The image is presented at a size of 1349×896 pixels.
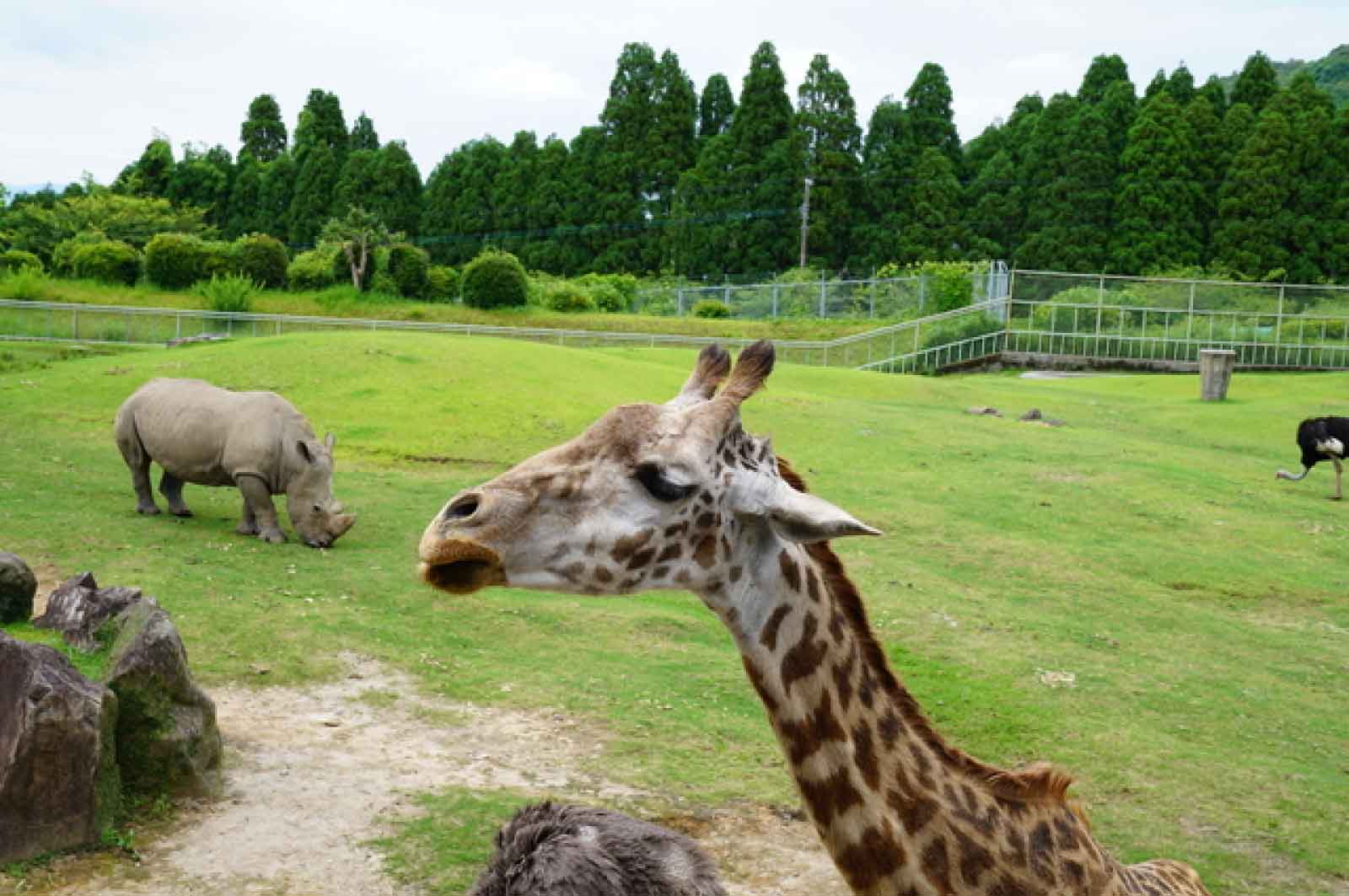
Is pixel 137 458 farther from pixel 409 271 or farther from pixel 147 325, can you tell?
pixel 409 271

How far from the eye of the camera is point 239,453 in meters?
13.6

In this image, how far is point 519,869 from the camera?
374 cm

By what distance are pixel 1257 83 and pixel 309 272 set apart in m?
42.4

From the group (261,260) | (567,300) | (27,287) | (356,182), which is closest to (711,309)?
(567,300)

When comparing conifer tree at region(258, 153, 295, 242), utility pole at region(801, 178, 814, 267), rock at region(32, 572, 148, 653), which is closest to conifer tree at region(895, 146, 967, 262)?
utility pole at region(801, 178, 814, 267)

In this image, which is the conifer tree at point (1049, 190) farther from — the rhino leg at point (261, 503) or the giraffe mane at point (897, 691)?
the giraffe mane at point (897, 691)

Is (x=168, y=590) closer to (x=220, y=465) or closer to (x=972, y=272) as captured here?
(x=220, y=465)

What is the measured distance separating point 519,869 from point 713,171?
5501cm

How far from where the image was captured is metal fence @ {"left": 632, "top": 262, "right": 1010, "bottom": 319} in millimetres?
43594

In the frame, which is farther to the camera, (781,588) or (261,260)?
(261,260)

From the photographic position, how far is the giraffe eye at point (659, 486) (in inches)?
123

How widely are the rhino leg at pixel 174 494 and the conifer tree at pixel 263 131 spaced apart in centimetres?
5211

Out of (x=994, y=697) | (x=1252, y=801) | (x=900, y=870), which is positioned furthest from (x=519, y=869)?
(x=994, y=697)

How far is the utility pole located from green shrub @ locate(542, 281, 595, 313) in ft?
45.0
